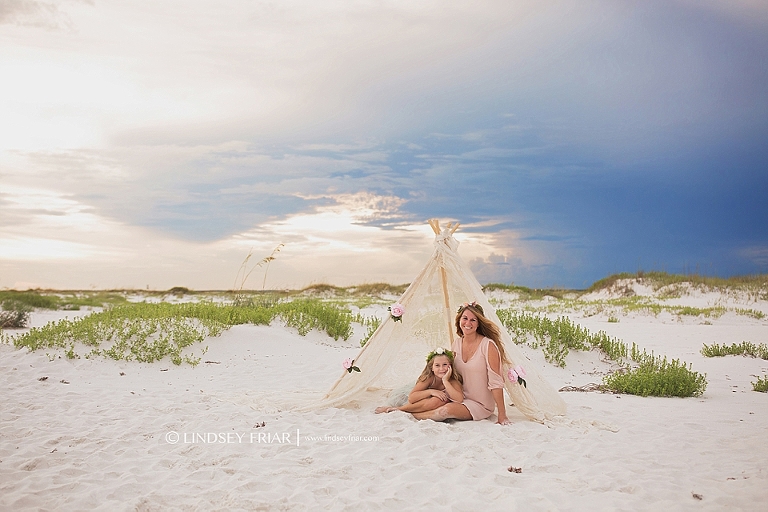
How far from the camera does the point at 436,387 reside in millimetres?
6730

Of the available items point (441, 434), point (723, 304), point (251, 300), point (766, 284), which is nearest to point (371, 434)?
point (441, 434)

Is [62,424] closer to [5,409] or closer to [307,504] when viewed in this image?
[5,409]

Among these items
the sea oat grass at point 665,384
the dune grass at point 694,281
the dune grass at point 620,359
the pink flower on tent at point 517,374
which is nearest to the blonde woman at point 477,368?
the pink flower on tent at point 517,374

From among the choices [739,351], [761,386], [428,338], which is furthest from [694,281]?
[428,338]

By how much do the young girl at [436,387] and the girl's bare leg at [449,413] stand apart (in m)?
0.08

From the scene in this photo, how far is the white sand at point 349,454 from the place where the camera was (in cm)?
425

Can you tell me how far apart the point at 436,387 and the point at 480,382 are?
0.60m

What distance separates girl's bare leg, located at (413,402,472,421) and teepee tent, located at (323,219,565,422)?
0.72 meters

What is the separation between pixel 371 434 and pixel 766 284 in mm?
21131

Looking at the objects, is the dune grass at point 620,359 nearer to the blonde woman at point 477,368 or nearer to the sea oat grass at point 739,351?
the sea oat grass at point 739,351

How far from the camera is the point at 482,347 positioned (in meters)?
6.41

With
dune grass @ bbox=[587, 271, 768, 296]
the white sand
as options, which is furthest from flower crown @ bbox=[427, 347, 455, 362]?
dune grass @ bbox=[587, 271, 768, 296]

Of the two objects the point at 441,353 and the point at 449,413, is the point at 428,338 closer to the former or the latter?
the point at 441,353

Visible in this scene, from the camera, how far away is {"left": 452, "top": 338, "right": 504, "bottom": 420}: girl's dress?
20.7 ft
